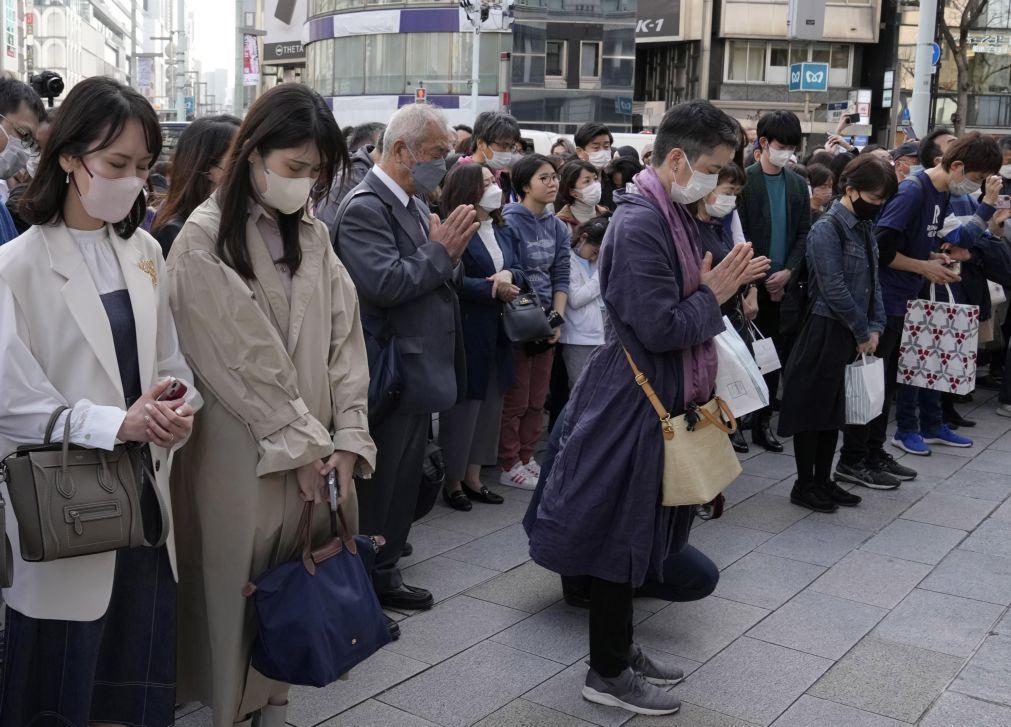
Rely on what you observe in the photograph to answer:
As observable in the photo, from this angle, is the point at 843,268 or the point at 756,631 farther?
the point at 843,268

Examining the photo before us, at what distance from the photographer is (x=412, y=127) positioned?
4504 mm

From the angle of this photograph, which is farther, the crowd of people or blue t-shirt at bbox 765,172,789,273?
blue t-shirt at bbox 765,172,789,273

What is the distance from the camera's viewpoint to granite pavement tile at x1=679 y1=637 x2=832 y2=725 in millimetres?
3918

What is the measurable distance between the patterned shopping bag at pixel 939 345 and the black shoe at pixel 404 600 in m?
4.24

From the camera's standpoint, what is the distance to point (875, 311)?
20.9ft

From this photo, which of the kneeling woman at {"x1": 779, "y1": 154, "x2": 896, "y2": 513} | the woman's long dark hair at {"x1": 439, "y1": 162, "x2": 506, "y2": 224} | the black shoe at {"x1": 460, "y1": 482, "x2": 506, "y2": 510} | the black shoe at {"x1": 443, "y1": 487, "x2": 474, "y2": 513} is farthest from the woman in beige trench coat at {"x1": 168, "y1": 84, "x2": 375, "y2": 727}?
the kneeling woman at {"x1": 779, "y1": 154, "x2": 896, "y2": 513}

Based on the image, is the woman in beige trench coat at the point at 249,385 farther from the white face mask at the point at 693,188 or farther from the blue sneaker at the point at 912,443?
the blue sneaker at the point at 912,443

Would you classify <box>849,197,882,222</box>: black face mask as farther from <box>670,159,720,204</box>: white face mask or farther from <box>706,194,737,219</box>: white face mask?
<box>670,159,720,204</box>: white face mask

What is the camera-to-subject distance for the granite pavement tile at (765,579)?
4.99 m

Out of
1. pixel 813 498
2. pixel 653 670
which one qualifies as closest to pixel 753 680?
pixel 653 670

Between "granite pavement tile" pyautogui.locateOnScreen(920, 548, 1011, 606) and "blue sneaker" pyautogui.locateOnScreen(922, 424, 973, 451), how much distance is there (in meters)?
2.38

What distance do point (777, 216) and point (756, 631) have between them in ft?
11.9

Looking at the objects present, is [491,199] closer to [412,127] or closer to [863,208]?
[412,127]

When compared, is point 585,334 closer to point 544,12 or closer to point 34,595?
point 34,595
